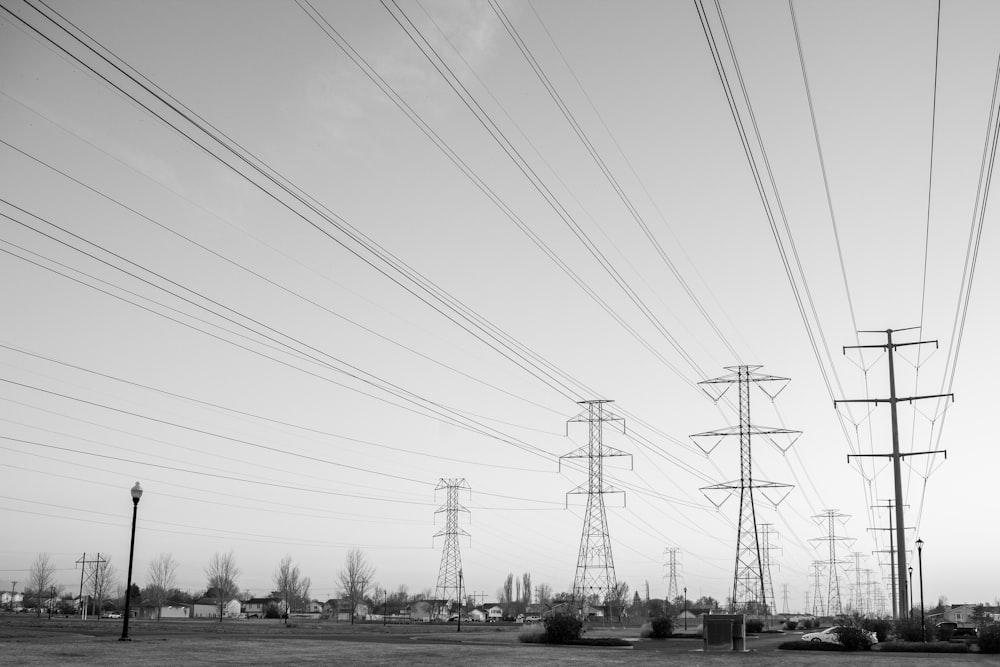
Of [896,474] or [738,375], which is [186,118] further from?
[738,375]

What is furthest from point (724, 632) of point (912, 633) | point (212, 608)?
point (212, 608)

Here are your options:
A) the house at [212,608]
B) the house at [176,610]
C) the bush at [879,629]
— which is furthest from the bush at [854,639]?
the house at [212,608]

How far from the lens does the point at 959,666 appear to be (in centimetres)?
3028

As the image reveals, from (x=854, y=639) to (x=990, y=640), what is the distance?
6.20 metres

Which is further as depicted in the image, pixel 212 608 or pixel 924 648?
pixel 212 608

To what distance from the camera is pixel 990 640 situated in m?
40.3

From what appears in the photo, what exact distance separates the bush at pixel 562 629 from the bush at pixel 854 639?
43.6ft

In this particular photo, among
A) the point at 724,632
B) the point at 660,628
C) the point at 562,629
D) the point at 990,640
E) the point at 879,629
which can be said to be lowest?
the point at 660,628

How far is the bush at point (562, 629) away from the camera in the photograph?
48.8 metres

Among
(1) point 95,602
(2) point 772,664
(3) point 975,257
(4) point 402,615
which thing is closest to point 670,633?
(2) point 772,664

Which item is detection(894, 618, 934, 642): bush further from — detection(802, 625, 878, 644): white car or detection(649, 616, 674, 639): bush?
detection(649, 616, 674, 639): bush

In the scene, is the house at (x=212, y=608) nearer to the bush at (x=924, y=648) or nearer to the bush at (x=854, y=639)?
the bush at (x=854, y=639)

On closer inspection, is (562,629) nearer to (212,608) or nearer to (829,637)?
(829,637)

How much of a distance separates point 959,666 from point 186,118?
28.9 meters
